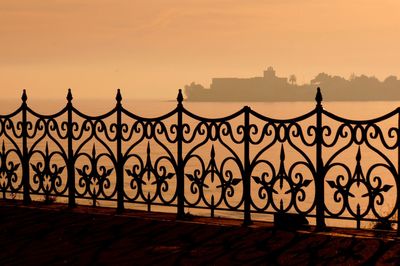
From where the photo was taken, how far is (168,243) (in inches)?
343

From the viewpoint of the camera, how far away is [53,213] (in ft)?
35.3

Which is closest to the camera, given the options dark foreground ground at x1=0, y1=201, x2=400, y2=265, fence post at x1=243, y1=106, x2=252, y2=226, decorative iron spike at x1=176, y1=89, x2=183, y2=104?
dark foreground ground at x1=0, y1=201, x2=400, y2=265

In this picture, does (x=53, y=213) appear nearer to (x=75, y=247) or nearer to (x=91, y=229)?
(x=91, y=229)

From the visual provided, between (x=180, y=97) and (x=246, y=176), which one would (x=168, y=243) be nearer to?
(x=246, y=176)

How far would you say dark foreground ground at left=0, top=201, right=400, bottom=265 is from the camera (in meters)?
7.89

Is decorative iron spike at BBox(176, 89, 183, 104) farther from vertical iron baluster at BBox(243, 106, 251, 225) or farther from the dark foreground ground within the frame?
the dark foreground ground

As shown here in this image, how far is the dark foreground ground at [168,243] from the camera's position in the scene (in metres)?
7.89

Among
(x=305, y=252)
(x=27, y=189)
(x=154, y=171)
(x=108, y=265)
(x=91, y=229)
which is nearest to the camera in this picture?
(x=108, y=265)

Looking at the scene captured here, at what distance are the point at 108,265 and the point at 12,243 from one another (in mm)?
1814

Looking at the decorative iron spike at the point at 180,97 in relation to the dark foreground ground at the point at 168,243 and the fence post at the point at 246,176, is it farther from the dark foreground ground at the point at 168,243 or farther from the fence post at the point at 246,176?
the dark foreground ground at the point at 168,243

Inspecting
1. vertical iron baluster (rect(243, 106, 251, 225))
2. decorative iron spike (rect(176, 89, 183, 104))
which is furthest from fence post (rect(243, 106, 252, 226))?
decorative iron spike (rect(176, 89, 183, 104))

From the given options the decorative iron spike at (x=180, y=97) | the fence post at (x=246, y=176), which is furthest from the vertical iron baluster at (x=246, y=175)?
the decorative iron spike at (x=180, y=97)

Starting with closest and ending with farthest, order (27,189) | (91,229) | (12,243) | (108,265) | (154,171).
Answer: (108,265) → (12,243) → (91,229) → (154,171) → (27,189)

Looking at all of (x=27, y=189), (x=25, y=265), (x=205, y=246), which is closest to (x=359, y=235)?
(x=205, y=246)
